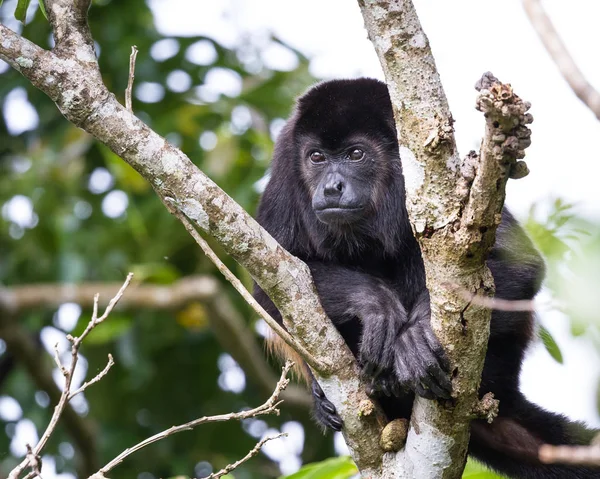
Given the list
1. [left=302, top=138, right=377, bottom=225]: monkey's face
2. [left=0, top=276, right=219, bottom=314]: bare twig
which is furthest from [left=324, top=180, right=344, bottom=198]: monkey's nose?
[left=0, top=276, right=219, bottom=314]: bare twig

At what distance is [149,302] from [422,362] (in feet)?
9.62

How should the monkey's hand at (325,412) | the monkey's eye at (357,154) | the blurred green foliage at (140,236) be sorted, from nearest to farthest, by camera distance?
the monkey's hand at (325,412) → the monkey's eye at (357,154) → the blurred green foliage at (140,236)

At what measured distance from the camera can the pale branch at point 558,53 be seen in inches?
36.5

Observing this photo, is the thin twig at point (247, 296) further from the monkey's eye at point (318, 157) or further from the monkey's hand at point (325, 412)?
the monkey's eye at point (318, 157)

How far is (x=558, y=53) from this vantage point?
937 mm

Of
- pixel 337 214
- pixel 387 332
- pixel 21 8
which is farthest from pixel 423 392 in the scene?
pixel 21 8

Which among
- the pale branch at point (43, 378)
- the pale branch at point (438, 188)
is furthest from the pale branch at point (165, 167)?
the pale branch at point (43, 378)

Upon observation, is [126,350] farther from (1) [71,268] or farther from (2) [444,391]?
(2) [444,391]

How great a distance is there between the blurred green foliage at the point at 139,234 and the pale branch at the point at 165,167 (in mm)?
2731

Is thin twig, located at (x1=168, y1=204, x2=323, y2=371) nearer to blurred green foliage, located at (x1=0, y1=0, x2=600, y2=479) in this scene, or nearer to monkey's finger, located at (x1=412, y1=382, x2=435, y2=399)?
monkey's finger, located at (x1=412, y1=382, x2=435, y2=399)

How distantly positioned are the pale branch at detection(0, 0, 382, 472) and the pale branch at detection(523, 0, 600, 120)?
1520mm

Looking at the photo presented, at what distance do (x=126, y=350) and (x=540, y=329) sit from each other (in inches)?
114

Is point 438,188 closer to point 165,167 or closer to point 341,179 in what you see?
point 165,167

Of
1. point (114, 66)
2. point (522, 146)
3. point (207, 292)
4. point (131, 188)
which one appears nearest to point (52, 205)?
point (131, 188)
